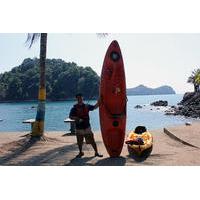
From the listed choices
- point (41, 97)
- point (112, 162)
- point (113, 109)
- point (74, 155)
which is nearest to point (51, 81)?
point (41, 97)

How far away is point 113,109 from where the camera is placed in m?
9.38

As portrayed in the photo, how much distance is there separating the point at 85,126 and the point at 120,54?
208 cm

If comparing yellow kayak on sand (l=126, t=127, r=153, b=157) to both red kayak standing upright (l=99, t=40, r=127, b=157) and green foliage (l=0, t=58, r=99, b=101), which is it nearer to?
red kayak standing upright (l=99, t=40, r=127, b=157)

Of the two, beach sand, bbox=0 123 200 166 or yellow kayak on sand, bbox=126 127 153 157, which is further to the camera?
yellow kayak on sand, bbox=126 127 153 157

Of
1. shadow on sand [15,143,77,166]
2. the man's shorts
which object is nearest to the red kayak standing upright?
the man's shorts

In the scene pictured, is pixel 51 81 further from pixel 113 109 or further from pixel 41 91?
pixel 113 109

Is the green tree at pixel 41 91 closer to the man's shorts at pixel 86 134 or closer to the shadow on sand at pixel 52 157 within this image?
the shadow on sand at pixel 52 157

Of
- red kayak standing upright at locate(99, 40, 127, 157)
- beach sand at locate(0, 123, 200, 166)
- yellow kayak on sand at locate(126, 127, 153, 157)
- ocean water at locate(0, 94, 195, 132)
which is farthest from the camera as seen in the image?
ocean water at locate(0, 94, 195, 132)

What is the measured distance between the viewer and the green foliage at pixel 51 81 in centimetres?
7181

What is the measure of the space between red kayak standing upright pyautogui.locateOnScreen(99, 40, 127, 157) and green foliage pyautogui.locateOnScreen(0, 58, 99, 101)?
59.1 meters

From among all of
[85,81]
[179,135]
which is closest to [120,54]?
[179,135]

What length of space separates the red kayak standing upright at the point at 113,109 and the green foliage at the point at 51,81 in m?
59.1

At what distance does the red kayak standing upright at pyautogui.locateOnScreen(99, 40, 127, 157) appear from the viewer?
9.38 metres

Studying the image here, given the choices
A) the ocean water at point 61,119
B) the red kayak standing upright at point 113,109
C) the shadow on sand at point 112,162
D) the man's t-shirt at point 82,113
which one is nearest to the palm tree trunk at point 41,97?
the red kayak standing upright at point 113,109
